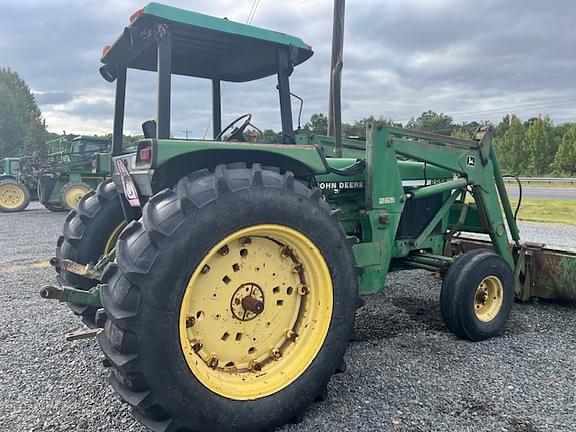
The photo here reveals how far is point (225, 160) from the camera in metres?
2.70

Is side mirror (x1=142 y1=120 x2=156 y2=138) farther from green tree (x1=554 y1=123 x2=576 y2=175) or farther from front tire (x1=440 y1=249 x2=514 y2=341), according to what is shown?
green tree (x1=554 y1=123 x2=576 y2=175)

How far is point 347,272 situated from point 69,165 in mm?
14971

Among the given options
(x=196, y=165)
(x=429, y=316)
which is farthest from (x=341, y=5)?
(x=196, y=165)

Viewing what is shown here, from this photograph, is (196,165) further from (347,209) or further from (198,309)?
(347,209)

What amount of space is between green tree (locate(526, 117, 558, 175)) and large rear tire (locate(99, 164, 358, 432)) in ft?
141

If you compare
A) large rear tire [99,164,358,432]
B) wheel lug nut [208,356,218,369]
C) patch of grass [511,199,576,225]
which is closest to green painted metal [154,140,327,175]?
large rear tire [99,164,358,432]

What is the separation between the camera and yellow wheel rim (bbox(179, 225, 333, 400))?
2381 mm

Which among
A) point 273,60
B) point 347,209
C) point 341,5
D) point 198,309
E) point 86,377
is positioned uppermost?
point 341,5

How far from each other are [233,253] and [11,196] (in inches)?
640

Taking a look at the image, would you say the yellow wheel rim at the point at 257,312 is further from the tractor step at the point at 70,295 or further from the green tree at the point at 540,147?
the green tree at the point at 540,147

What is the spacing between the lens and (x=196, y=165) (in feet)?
8.97

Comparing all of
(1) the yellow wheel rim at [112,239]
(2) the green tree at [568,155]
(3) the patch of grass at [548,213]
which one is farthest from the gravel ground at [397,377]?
(2) the green tree at [568,155]

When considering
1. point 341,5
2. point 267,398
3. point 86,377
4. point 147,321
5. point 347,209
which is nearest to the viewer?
point 147,321

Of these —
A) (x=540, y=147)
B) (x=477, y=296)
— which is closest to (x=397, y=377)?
(x=477, y=296)
